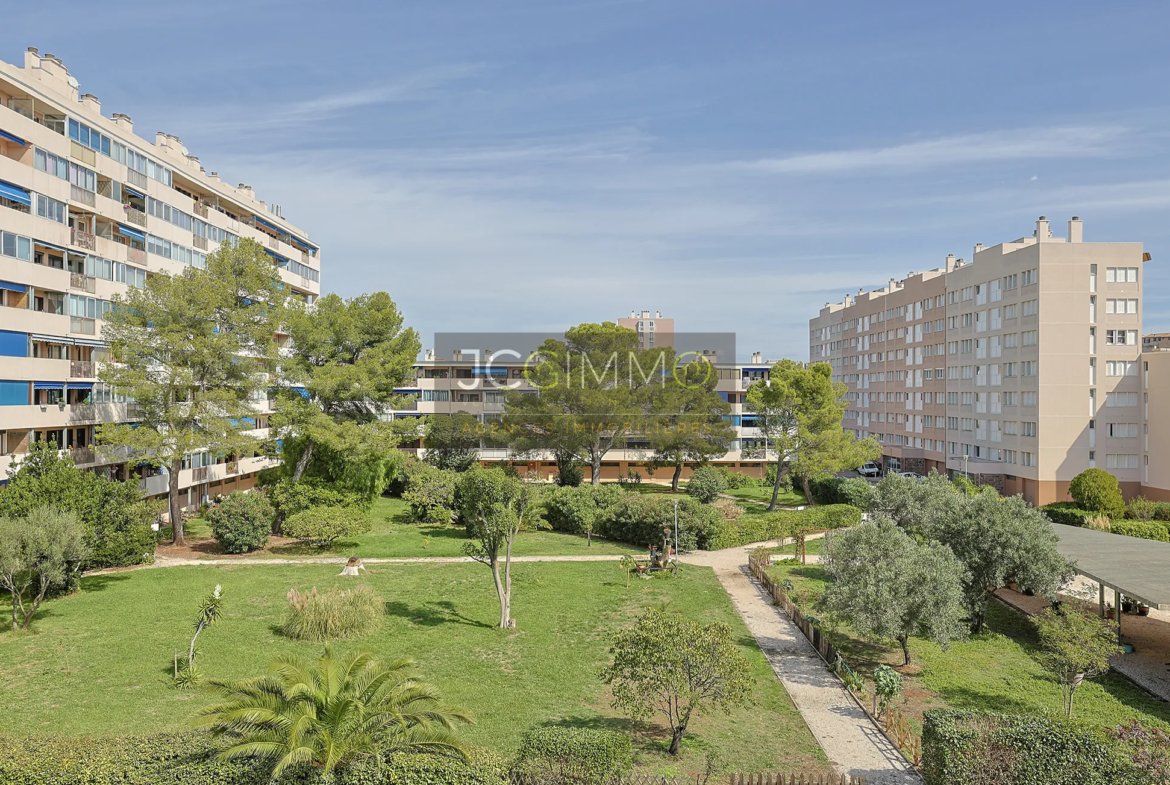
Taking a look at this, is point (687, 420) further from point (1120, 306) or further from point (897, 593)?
point (897, 593)

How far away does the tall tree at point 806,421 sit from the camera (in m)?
51.8

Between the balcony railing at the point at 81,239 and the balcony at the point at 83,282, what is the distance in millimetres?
1424

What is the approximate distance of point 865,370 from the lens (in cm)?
9138

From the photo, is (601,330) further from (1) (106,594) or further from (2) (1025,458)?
(1) (106,594)

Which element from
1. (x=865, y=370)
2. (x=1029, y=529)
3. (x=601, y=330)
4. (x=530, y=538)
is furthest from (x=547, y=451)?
(x=865, y=370)

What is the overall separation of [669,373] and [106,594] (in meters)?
43.3

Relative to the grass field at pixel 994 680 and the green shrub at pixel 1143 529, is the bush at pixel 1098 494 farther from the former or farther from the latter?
the grass field at pixel 994 680

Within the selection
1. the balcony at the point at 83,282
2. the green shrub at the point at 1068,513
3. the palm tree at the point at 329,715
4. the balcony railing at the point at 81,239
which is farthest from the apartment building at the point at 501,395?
the palm tree at the point at 329,715

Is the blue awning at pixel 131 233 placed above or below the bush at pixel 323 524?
above

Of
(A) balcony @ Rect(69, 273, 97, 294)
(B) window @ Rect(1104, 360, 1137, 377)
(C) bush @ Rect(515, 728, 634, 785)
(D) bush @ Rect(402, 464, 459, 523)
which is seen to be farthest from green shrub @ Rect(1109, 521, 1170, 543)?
(A) balcony @ Rect(69, 273, 97, 294)

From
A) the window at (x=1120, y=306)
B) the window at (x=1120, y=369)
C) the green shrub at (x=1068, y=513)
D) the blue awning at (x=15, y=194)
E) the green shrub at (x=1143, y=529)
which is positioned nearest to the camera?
the blue awning at (x=15, y=194)

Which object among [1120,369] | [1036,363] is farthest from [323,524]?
[1120,369]

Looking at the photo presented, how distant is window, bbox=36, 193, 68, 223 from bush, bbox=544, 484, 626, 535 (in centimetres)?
2827

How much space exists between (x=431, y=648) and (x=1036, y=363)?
173ft
